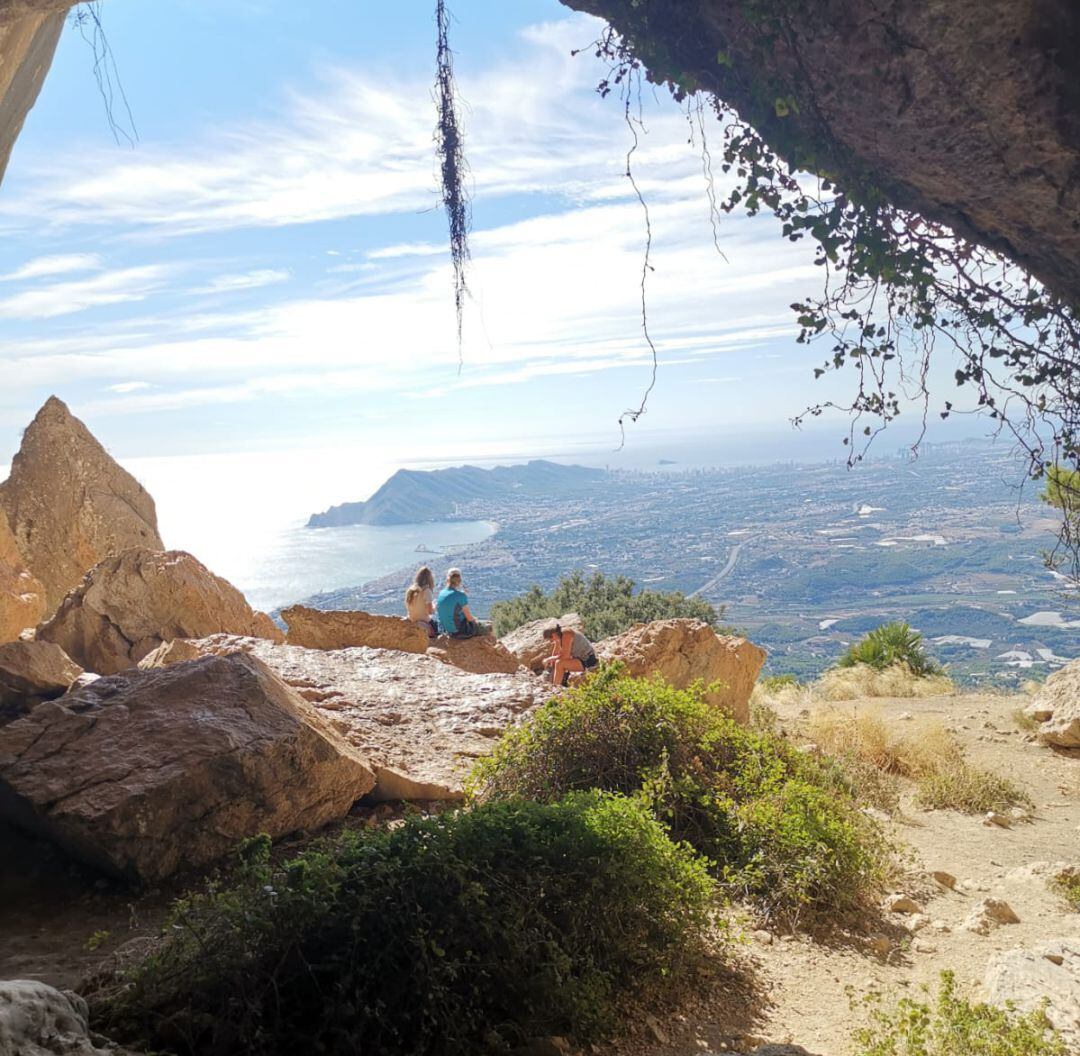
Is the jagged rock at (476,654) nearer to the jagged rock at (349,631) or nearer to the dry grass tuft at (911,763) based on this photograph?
the jagged rock at (349,631)

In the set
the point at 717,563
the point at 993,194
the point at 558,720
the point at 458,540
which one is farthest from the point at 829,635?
the point at 993,194

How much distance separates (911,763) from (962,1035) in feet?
19.6

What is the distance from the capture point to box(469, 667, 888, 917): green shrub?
502 centimetres

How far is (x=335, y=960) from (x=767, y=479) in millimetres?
75202

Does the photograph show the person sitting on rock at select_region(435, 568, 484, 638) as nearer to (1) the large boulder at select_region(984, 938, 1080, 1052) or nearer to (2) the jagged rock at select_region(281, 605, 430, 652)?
(2) the jagged rock at select_region(281, 605, 430, 652)

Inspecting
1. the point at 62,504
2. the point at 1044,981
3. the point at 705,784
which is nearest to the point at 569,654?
the point at 705,784

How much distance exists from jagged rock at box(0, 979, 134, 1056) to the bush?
17.7m

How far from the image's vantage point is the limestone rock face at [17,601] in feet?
27.2

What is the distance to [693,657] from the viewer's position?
375 inches

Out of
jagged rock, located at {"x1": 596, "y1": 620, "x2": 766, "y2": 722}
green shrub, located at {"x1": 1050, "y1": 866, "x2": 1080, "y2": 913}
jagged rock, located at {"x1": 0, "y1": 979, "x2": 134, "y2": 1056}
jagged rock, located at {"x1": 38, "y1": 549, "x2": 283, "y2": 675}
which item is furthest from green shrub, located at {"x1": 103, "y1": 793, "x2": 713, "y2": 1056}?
jagged rock, located at {"x1": 38, "y1": 549, "x2": 283, "y2": 675}

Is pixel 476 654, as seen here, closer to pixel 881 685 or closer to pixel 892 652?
pixel 881 685

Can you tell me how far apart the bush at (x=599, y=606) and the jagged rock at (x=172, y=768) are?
15054 mm

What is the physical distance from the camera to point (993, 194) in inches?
122

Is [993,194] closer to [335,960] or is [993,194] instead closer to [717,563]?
[335,960]
